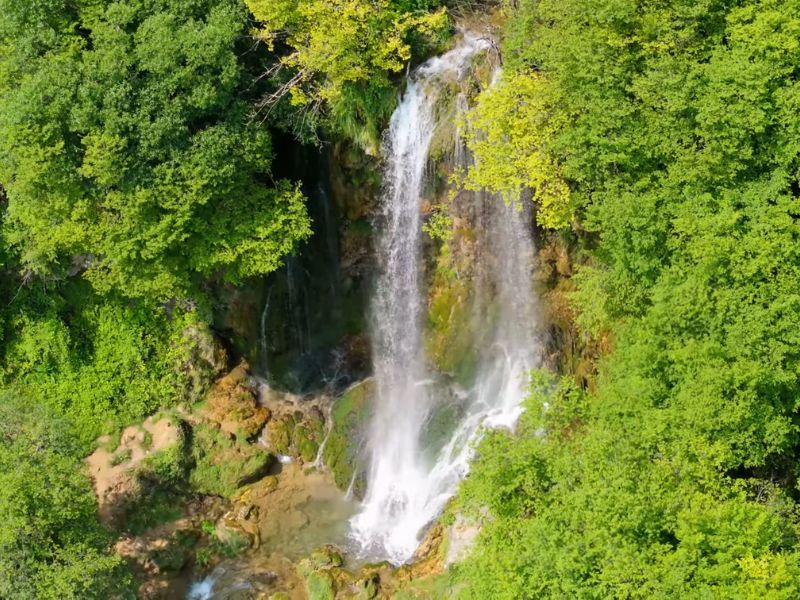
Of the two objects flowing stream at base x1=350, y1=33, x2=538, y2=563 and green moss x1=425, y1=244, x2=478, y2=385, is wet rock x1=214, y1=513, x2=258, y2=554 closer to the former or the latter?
flowing stream at base x1=350, y1=33, x2=538, y2=563

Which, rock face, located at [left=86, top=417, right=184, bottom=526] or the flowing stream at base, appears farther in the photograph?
rock face, located at [left=86, top=417, right=184, bottom=526]

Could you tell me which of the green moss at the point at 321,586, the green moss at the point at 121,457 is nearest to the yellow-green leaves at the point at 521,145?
the green moss at the point at 321,586

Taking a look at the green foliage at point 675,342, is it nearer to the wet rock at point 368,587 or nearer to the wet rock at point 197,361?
the wet rock at point 368,587

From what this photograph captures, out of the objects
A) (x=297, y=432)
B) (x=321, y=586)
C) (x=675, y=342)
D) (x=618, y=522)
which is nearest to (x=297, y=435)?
(x=297, y=432)

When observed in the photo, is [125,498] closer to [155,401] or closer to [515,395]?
[155,401]

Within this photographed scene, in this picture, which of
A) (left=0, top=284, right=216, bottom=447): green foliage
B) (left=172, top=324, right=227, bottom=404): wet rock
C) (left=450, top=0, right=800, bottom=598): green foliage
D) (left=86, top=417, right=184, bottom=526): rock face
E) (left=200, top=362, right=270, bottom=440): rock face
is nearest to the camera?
(left=450, top=0, right=800, bottom=598): green foliage

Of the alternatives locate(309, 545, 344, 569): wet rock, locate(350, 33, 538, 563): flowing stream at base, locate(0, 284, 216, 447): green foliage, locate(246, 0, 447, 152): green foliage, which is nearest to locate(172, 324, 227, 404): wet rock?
locate(0, 284, 216, 447): green foliage

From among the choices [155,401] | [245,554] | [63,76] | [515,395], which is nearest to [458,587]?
[515,395]
